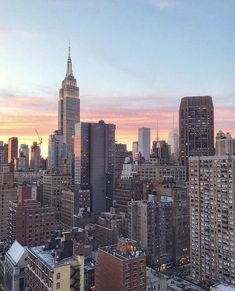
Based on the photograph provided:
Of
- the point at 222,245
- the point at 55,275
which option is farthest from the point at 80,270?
the point at 222,245

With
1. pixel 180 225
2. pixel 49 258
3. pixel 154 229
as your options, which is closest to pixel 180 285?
pixel 154 229

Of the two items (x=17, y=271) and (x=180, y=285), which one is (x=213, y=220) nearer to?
(x=180, y=285)

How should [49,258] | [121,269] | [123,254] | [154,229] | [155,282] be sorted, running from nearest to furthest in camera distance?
[49,258], [121,269], [123,254], [155,282], [154,229]

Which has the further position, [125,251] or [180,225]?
[180,225]

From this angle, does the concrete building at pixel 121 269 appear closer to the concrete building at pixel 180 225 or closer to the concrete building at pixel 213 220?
the concrete building at pixel 213 220

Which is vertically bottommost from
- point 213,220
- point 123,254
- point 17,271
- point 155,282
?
point 155,282

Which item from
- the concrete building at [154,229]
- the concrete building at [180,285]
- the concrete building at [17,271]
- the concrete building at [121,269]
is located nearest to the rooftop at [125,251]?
the concrete building at [121,269]
